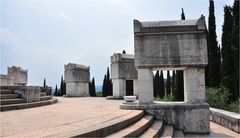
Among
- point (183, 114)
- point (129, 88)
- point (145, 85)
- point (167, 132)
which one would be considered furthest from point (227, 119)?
point (129, 88)

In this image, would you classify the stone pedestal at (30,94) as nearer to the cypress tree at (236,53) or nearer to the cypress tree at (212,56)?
the cypress tree at (236,53)

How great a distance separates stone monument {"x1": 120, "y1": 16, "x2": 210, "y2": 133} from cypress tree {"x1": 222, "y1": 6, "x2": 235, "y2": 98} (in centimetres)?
1241

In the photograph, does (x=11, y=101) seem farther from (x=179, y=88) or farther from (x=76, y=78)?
(x=179, y=88)

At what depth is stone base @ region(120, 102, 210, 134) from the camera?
952cm

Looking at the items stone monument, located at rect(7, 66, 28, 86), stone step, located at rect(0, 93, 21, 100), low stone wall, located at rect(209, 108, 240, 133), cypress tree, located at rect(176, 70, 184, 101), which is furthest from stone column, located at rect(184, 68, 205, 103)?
stone monument, located at rect(7, 66, 28, 86)

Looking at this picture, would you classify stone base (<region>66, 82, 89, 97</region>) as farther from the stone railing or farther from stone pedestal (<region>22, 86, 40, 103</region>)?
the stone railing

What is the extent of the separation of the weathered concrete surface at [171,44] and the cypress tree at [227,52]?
12.7 meters

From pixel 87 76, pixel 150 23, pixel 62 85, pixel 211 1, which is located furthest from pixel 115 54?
pixel 62 85

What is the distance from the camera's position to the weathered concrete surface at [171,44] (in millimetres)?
9539

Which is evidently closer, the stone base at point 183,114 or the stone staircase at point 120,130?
the stone staircase at point 120,130

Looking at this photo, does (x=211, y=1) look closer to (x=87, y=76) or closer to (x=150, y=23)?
(x=87, y=76)

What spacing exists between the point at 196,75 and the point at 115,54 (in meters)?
8.03

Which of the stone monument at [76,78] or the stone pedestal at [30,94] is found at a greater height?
the stone monument at [76,78]

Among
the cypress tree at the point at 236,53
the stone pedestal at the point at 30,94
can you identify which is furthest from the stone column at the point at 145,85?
the cypress tree at the point at 236,53
